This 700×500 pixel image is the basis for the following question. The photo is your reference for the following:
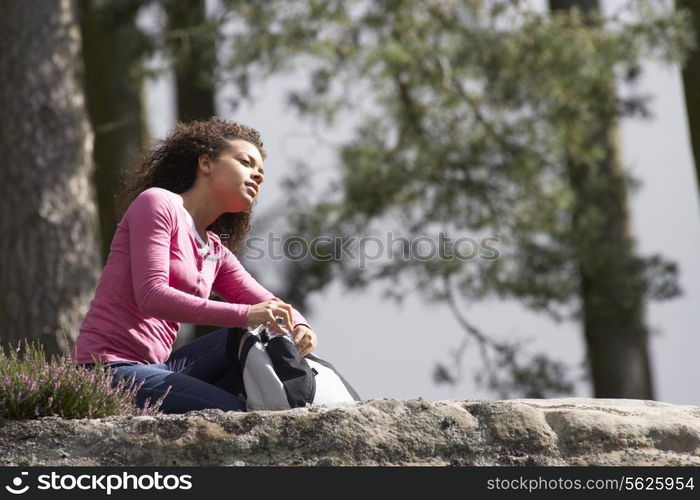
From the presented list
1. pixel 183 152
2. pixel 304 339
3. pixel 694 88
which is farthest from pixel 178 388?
pixel 694 88

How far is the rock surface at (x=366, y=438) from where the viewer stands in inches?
123

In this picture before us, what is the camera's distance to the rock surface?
3.12 meters

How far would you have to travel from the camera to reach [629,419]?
132 inches

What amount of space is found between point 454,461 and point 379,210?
217 inches

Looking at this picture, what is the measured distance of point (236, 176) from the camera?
13.0 ft

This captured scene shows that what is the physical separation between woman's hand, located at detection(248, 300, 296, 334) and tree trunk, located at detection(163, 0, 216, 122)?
5.11 m

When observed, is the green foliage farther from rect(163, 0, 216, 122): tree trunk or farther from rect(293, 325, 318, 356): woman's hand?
rect(293, 325, 318, 356): woman's hand

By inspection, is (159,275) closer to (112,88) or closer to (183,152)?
(183,152)

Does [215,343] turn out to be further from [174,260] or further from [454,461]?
[454,461]

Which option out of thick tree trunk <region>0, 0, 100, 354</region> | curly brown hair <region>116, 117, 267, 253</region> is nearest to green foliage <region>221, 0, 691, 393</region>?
thick tree trunk <region>0, 0, 100, 354</region>

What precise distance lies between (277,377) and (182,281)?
0.55 meters
